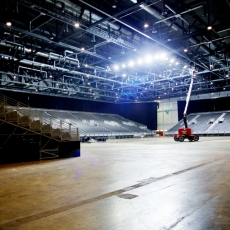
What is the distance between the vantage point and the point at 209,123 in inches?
1483

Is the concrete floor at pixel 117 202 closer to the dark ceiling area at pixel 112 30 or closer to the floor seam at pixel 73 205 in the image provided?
the floor seam at pixel 73 205

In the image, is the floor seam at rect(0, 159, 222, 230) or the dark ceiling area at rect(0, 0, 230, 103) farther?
the dark ceiling area at rect(0, 0, 230, 103)

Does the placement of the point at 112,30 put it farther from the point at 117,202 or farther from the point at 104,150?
the point at 117,202

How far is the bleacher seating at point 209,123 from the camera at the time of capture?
35.4 m

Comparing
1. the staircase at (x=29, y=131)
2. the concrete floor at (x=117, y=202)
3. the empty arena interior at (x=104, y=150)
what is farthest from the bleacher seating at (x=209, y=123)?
the concrete floor at (x=117, y=202)

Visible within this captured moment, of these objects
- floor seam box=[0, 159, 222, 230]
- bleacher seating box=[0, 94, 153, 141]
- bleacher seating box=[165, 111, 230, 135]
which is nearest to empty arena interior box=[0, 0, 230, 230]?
floor seam box=[0, 159, 222, 230]

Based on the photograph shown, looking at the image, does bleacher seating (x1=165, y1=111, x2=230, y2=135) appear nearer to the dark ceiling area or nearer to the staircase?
the dark ceiling area

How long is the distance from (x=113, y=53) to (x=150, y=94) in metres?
20.9

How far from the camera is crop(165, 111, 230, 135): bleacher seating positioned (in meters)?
35.4

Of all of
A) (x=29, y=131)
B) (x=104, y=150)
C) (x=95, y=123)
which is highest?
(x=95, y=123)

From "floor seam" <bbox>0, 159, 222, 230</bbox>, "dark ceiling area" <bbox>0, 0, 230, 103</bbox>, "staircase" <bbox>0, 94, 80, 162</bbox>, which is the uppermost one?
"dark ceiling area" <bbox>0, 0, 230, 103</bbox>

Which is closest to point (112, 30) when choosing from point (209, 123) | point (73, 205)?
point (73, 205)

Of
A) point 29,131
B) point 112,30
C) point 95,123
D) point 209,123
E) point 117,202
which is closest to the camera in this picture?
point 117,202

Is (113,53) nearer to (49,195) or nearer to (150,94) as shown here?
(49,195)
